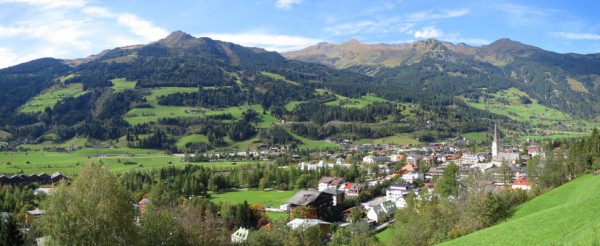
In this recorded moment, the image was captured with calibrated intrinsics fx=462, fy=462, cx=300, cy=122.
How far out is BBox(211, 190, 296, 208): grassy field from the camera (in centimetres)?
7575

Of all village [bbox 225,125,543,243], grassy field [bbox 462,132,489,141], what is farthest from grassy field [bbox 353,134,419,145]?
grassy field [bbox 462,132,489,141]

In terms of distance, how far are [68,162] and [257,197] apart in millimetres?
60668

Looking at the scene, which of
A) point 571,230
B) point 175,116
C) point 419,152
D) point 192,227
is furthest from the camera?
point 175,116

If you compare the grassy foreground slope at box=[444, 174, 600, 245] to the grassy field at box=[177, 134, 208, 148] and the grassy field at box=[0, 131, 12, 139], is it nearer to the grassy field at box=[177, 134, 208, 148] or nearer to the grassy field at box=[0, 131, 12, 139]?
the grassy field at box=[177, 134, 208, 148]

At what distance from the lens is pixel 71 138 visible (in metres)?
164

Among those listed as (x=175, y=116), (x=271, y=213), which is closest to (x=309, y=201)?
(x=271, y=213)

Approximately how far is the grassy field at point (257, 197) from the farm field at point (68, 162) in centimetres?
2639

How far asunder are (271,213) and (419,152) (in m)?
80.5

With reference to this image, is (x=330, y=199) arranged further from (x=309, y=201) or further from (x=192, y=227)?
(x=192, y=227)

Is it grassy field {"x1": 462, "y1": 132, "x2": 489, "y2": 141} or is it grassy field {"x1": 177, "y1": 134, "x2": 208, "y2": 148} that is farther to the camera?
grassy field {"x1": 462, "y1": 132, "x2": 489, "y2": 141}

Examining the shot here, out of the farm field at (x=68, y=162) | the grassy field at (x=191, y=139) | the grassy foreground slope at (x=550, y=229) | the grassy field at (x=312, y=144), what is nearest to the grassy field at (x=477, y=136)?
the grassy field at (x=312, y=144)

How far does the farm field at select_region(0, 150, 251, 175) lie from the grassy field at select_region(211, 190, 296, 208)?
86.6ft

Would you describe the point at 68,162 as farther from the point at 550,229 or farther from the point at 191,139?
the point at 550,229

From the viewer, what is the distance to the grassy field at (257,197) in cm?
7575
